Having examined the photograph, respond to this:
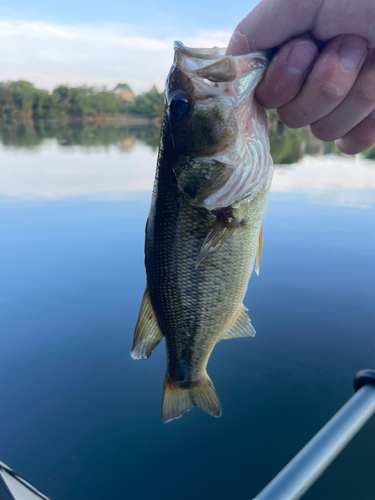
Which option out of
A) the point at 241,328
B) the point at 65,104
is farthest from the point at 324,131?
the point at 65,104

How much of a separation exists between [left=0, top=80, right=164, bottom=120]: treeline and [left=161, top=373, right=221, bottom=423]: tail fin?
7867cm

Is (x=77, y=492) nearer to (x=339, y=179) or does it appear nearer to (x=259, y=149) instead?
(x=259, y=149)

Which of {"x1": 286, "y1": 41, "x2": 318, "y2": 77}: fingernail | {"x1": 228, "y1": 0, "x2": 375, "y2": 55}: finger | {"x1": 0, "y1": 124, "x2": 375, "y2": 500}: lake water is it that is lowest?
{"x1": 0, "y1": 124, "x2": 375, "y2": 500}: lake water

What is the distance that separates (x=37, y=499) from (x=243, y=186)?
230 centimetres

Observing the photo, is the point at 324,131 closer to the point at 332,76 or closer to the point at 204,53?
the point at 332,76

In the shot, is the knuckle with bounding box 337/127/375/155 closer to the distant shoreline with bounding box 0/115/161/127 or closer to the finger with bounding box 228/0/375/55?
the finger with bounding box 228/0/375/55

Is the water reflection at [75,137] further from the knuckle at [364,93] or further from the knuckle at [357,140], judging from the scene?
the knuckle at [364,93]

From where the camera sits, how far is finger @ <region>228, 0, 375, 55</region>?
1219 mm

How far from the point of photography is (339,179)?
16219mm

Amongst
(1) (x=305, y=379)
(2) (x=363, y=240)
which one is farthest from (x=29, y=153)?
(1) (x=305, y=379)

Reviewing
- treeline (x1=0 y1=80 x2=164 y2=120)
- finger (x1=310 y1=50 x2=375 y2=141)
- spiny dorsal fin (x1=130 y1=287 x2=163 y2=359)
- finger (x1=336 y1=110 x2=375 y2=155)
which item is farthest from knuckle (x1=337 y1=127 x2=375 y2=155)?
treeline (x1=0 y1=80 x2=164 y2=120)

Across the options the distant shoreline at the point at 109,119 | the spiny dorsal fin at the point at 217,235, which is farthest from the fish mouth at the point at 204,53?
the distant shoreline at the point at 109,119

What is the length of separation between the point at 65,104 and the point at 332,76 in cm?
9097

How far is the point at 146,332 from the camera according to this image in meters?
1.87
